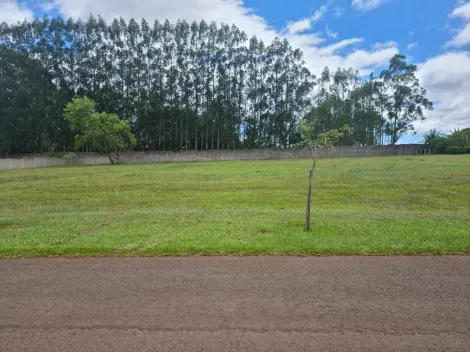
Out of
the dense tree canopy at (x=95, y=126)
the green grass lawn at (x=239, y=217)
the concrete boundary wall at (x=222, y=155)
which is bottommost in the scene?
the green grass lawn at (x=239, y=217)

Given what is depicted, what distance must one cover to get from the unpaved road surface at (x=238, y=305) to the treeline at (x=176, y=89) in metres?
53.4

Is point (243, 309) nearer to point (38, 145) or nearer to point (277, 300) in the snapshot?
point (277, 300)

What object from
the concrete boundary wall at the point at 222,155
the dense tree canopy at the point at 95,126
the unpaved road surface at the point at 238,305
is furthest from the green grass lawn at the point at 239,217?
the concrete boundary wall at the point at 222,155

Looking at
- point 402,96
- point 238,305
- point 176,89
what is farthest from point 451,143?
point 238,305

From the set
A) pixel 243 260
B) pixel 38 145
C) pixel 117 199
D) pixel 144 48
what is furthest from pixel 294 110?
pixel 243 260

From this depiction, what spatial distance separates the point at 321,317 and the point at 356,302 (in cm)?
62

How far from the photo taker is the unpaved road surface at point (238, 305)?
3.10m

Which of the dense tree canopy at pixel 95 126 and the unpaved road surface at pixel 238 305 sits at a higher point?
the dense tree canopy at pixel 95 126

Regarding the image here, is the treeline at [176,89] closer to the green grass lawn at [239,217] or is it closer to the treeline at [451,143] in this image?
the treeline at [451,143]

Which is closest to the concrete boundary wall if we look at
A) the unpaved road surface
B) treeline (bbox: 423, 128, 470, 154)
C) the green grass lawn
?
treeline (bbox: 423, 128, 470, 154)

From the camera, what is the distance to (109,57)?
5766 centimetres

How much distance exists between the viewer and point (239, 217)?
9.62 metres

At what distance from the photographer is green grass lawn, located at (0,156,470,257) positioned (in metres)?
6.36

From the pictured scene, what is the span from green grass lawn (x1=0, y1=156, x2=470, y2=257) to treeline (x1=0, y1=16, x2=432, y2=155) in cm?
4220
